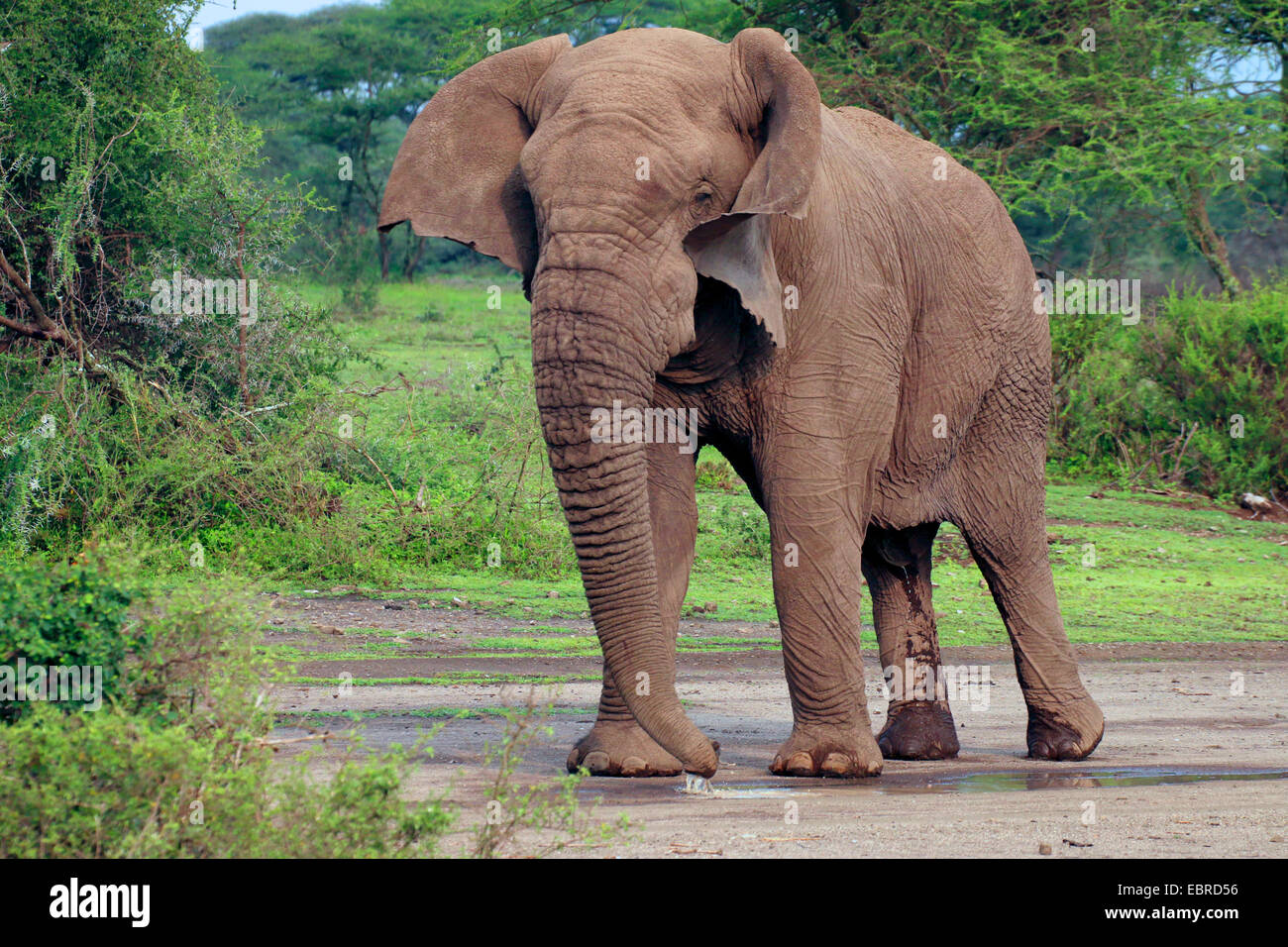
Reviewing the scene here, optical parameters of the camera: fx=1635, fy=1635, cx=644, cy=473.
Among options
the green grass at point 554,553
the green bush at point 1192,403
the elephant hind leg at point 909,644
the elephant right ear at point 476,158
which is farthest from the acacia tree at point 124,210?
the green bush at point 1192,403

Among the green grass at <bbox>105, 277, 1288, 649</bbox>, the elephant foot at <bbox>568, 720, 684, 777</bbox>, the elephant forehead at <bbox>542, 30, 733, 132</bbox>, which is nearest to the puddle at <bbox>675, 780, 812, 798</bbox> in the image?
the elephant foot at <bbox>568, 720, 684, 777</bbox>

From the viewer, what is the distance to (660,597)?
6859 millimetres

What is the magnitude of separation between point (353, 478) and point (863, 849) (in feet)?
28.7

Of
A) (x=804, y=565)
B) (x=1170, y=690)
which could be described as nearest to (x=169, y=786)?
(x=804, y=565)

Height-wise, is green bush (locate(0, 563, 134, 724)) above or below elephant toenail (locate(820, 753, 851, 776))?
above

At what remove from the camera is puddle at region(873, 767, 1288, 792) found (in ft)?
23.2

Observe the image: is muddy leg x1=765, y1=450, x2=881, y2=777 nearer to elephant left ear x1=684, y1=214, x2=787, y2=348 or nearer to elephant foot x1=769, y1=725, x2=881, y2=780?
elephant foot x1=769, y1=725, x2=881, y2=780

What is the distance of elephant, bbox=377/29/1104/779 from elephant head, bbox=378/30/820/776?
1cm

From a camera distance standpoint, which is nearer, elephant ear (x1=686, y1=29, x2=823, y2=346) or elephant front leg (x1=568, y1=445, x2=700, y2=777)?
elephant ear (x1=686, y1=29, x2=823, y2=346)

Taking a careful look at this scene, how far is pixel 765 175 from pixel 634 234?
0.67m

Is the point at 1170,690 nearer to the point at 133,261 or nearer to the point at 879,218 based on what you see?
the point at 879,218

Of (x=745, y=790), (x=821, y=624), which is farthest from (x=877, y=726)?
(x=745, y=790)

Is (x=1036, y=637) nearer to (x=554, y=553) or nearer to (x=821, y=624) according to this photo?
(x=821, y=624)

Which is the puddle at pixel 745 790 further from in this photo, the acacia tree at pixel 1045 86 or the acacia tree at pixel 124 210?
the acacia tree at pixel 1045 86
